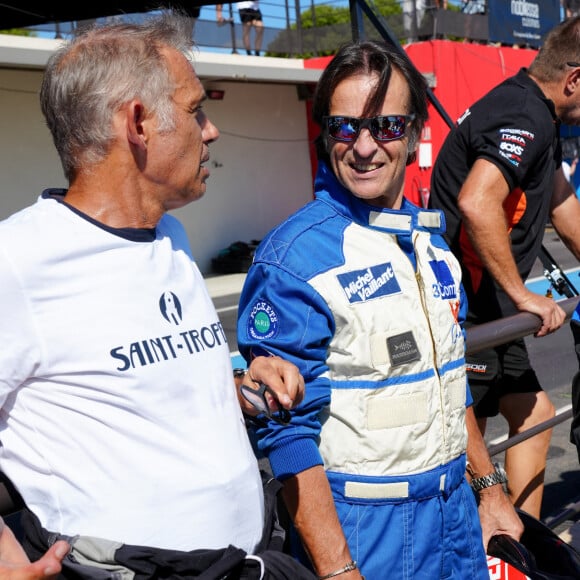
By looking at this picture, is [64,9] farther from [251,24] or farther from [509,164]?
[251,24]

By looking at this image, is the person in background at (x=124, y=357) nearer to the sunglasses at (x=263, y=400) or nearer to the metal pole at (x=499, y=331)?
the sunglasses at (x=263, y=400)

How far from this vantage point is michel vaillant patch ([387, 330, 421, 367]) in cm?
204

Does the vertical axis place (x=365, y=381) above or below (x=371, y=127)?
below

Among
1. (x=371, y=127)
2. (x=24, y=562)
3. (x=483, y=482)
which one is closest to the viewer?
(x=24, y=562)

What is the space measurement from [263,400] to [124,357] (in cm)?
29

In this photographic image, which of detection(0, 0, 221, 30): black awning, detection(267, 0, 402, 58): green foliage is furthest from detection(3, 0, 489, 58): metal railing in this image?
detection(0, 0, 221, 30): black awning

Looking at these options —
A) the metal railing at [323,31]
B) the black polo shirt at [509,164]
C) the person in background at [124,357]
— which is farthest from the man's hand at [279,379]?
the metal railing at [323,31]

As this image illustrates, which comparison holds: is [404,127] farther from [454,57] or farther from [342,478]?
[454,57]

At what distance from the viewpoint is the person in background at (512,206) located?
328cm

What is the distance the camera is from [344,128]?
7.44 ft

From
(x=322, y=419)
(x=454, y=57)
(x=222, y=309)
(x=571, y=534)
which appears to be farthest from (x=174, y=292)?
(x=454, y=57)

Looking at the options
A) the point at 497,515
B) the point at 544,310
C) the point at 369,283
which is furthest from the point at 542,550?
the point at 369,283

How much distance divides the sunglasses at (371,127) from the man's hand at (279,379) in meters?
0.77

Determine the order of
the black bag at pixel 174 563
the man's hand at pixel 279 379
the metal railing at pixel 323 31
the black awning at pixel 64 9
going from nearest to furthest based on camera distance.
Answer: the black bag at pixel 174 563
the man's hand at pixel 279 379
the black awning at pixel 64 9
the metal railing at pixel 323 31
